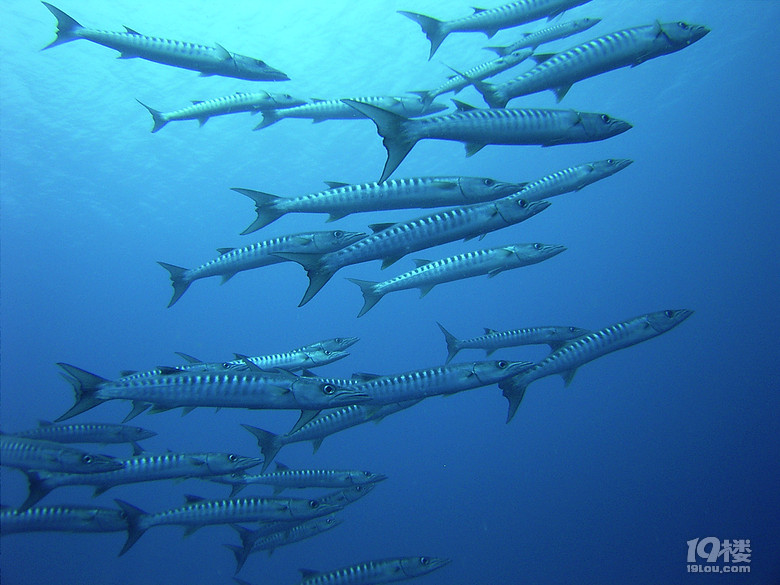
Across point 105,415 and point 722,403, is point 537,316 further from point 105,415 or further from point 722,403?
point 105,415

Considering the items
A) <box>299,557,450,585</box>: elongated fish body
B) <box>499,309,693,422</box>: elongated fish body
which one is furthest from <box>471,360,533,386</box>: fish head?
<box>299,557,450,585</box>: elongated fish body

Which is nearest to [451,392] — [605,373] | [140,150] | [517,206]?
[517,206]

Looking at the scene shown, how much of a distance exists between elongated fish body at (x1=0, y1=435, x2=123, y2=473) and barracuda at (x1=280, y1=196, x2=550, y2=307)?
11.0ft

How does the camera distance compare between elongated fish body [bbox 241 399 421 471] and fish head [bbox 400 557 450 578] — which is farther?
fish head [bbox 400 557 450 578]

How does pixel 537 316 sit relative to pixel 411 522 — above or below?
above

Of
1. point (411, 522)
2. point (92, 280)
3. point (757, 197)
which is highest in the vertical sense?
point (757, 197)

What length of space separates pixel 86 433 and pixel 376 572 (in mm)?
4617

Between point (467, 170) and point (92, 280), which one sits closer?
point (467, 170)

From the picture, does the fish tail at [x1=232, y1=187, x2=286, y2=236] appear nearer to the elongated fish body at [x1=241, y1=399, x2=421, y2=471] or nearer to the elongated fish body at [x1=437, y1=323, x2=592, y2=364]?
the elongated fish body at [x1=241, y1=399, x2=421, y2=471]

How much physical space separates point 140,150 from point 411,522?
23.3 metres

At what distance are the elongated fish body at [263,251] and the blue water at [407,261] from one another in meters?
12.8

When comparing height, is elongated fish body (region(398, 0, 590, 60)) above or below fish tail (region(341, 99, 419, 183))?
above

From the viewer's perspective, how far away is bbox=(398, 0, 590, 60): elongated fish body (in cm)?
591

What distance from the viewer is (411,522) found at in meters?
23.5
